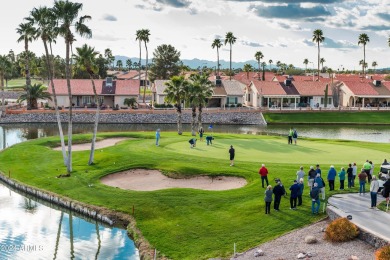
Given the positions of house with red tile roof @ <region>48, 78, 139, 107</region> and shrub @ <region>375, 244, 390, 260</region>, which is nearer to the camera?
shrub @ <region>375, 244, 390, 260</region>

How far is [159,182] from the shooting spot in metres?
33.8

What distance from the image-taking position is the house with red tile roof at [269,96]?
98.2 meters

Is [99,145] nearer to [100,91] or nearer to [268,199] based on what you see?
[268,199]

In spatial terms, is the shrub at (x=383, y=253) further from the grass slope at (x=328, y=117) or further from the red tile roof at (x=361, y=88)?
the red tile roof at (x=361, y=88)

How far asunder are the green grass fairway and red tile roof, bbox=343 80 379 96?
56.4 meters

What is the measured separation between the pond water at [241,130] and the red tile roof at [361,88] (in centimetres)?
1900

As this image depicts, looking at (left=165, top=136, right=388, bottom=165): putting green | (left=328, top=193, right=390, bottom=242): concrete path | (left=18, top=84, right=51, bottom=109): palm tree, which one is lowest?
(left=328, top=193, right=390, bottom=242): concrete path

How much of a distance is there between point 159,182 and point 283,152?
13.6 meters

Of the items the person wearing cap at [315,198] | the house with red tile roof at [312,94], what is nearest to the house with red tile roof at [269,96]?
the house with red tile roof at [312,94]

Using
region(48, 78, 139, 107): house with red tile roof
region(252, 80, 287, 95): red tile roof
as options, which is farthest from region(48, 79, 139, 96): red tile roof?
region(252, 80, 287, 95): red tile roof

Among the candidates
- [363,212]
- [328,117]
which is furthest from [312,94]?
[363,212]

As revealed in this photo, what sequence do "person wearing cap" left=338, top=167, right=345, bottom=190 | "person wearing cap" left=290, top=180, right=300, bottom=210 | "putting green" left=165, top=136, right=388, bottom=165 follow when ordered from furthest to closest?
"putting green" left=165, top=136, right=388, bottom=165
"person wearing cap" left=338, top=167, right=345, bottom=190
"person wearing cap" left=290, top=180, right=300, bottom=210

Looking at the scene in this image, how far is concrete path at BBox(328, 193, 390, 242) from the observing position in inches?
810

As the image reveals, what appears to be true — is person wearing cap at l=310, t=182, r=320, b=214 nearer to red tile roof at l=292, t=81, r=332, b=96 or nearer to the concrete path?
the concrete path
